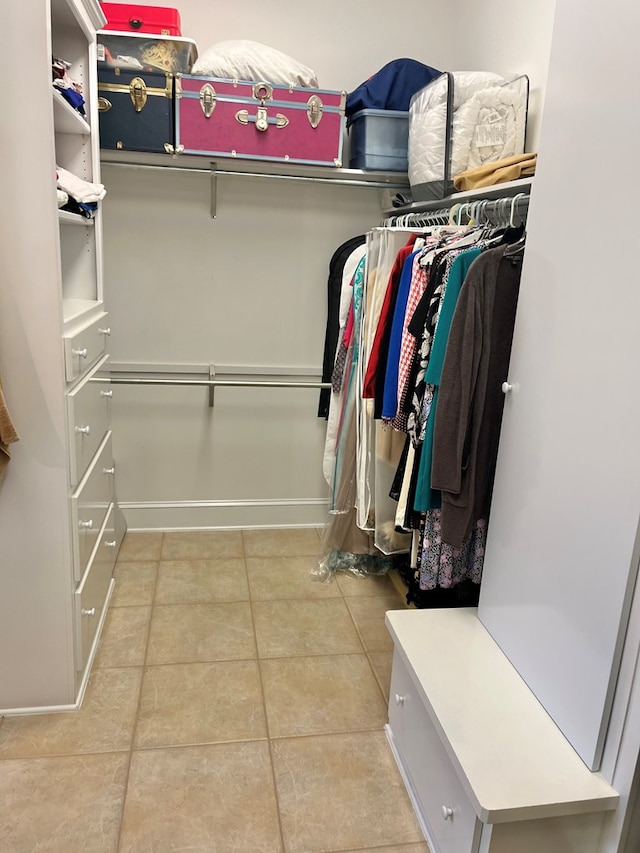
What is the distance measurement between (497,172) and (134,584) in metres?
2.13

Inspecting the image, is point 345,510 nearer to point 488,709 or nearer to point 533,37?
point 488,709

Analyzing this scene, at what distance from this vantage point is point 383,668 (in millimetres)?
2287

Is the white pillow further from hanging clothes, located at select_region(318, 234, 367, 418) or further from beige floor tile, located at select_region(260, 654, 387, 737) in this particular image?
beige floor tile, located at select_region(260, 654, 387, 737)

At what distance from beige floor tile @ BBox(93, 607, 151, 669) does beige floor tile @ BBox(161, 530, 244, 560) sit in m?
0.49

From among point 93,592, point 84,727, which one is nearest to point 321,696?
point 84,727

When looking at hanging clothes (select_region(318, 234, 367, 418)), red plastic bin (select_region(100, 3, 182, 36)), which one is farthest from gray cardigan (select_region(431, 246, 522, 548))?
red plastic bin (select_region(100, 3, 182, 36))

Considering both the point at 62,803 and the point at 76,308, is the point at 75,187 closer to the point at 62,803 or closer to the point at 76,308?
the point at 76,308

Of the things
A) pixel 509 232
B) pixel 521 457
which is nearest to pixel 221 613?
pixel 521 457

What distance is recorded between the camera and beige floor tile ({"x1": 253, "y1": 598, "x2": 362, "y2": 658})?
2.39 metres

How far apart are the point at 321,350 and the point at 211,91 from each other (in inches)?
49.5

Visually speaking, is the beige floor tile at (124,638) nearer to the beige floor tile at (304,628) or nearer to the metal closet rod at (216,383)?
the beige floor tile at (304,628)

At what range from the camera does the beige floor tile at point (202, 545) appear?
3070mm

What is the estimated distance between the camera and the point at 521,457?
1.65 m

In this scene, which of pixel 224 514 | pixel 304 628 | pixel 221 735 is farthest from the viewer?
pixel 224 514
